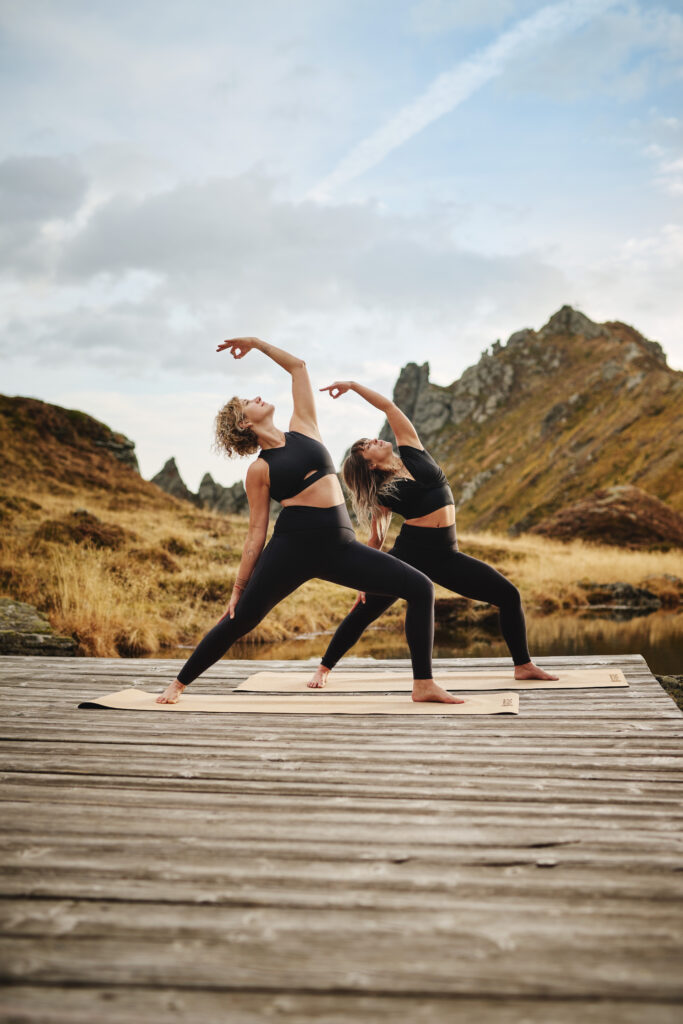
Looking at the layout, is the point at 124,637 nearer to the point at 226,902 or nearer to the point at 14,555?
the point at 14,555

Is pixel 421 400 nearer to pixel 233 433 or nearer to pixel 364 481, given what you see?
pixel 364 481

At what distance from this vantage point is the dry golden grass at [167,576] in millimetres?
11297

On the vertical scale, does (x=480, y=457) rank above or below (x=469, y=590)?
above

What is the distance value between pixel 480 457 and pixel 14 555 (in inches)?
3396

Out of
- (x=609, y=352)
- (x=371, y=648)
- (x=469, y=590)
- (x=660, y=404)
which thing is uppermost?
(x=609, y=352)

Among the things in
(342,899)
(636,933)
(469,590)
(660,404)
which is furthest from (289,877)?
(660,404)

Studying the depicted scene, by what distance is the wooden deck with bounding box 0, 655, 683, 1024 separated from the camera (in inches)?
60.4

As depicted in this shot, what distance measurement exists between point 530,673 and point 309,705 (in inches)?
64.7

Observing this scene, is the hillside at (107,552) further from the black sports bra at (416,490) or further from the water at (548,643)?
the black sports bra at (416,490)

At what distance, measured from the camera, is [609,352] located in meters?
103

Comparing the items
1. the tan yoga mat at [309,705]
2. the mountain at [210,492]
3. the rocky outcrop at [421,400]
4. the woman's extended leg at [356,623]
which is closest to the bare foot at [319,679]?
the woman's extended leg at [356,623]

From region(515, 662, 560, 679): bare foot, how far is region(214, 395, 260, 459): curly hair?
7.86 feet

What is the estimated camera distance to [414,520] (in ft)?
16.5

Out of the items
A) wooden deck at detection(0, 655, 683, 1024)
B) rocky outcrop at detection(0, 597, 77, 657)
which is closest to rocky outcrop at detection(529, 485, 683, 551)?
rocky outcrop at detection(0, 597, 77, 657)
